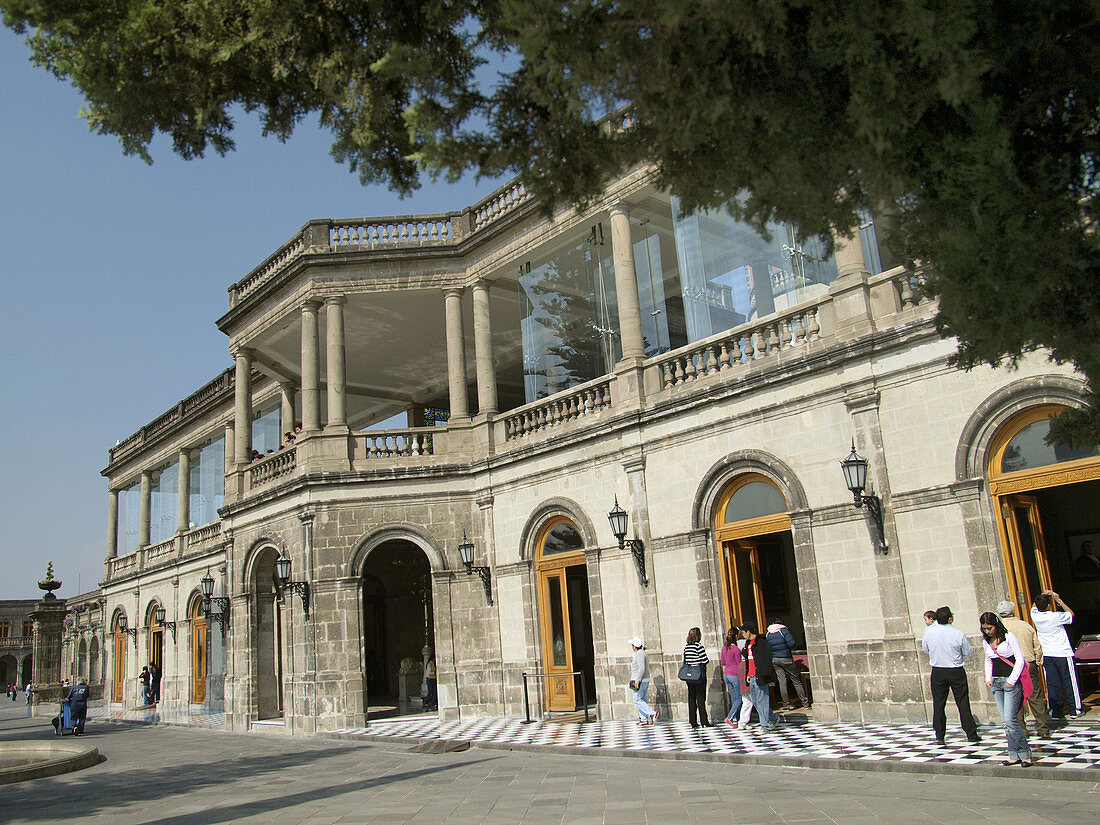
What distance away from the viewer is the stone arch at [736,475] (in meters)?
12.4

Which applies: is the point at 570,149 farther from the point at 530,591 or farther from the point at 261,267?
the point at 261,267

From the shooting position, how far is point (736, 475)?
525 inches

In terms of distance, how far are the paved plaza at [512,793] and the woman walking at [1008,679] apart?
394 mm

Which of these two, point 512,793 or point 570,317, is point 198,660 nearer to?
point 570,317

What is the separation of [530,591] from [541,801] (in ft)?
27.0

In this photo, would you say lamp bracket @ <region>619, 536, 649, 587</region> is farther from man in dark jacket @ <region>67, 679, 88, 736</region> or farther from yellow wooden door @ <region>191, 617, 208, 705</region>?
yellow wooden door @ <region>191, 617, 208, 705</region>

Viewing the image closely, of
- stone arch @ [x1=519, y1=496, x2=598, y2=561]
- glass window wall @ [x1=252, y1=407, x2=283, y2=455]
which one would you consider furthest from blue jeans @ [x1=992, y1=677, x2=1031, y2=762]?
glass window wall @ [x1=252, y1=407, x2=283, y2=455]

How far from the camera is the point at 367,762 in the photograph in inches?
486

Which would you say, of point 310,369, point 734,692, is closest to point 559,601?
point 734,692

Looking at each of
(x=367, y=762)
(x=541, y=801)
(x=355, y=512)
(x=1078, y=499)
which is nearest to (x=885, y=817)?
(x=541, y=801)

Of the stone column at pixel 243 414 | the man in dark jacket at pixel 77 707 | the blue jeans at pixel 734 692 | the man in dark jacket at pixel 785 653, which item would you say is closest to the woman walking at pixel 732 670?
the blue jeans at pixel 734 692

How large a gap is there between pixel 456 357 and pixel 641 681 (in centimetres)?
794

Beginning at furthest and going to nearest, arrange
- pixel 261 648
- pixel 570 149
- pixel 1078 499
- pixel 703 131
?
pixel 261 648 → pixel 1078 499 → pixel 570 149 → pixel 703 131

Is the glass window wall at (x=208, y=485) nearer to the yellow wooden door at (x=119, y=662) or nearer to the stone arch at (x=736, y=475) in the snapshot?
the yellow wooden door at (x=119, y=662)
